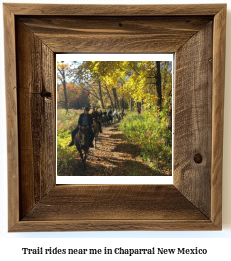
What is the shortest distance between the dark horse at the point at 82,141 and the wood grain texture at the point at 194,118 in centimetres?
27

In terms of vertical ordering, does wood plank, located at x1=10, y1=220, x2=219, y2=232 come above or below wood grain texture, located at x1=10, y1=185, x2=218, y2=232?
below

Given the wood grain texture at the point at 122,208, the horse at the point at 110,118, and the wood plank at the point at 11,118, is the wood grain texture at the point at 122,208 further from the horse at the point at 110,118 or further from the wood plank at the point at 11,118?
the horse at the point at 110,118

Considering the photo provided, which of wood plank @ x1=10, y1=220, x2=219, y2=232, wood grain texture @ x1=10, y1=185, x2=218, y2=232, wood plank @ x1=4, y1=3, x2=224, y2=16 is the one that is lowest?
wood plank @ x1=10, y1=220, x2=219, y2=232

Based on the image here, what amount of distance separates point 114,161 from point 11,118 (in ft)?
1.08

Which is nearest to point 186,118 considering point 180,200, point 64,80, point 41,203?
point 180,200

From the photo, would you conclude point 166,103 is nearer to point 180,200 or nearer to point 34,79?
point 180,200

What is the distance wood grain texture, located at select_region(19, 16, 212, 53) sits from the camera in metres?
0.63

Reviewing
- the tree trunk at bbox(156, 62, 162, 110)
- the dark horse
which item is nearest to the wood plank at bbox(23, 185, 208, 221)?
the dark horse

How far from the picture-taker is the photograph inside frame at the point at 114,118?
0.66 m

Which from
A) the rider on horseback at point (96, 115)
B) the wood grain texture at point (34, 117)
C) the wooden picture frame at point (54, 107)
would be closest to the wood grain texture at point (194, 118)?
the wooden picture frame at point (54, 107)

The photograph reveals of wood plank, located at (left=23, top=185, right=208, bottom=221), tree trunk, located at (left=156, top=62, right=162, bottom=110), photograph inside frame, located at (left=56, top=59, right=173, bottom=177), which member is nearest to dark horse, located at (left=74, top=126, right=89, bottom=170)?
photograph inside frame, located at (left=56, top=59, right=173, bottom=177)

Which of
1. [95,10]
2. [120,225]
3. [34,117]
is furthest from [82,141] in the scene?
[95,10]

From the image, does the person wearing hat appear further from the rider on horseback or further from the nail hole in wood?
the nail hole in wood

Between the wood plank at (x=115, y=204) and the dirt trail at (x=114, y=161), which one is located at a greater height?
the dirt trail at (x=114, y=161)
